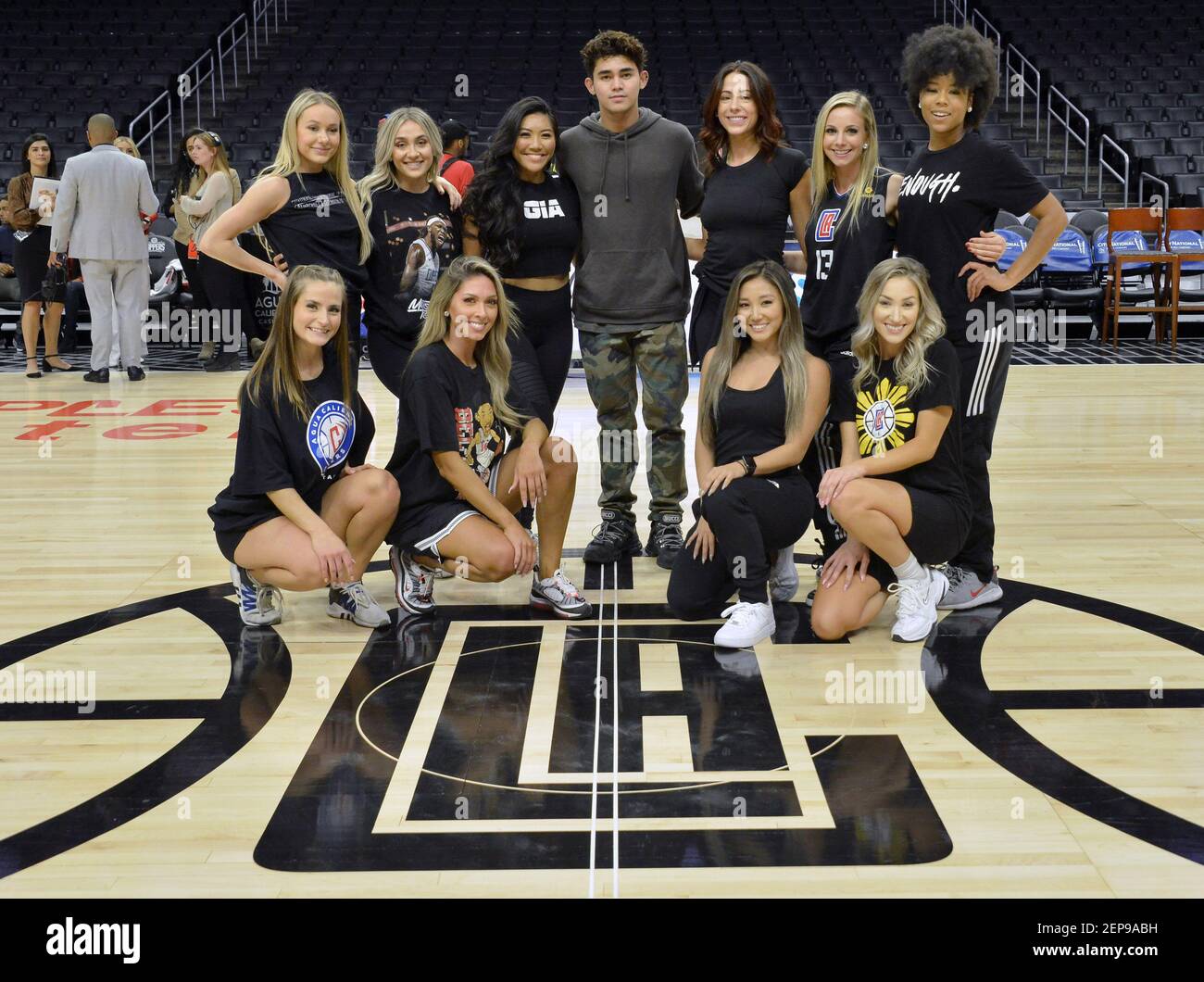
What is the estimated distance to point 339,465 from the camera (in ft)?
10.7

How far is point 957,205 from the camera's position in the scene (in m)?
3.16

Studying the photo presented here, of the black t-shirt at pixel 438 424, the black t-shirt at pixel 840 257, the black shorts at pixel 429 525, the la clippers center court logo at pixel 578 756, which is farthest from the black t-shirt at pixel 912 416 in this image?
the black shorts at pixel 429 525

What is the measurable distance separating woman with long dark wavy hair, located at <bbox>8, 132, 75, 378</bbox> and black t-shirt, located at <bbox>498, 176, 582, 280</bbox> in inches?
204

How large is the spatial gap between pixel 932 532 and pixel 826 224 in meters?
0.83

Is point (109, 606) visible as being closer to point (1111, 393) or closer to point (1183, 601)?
point (1183, 601)

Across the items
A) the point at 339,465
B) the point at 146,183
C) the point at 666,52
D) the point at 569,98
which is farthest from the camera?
the point at 666,52

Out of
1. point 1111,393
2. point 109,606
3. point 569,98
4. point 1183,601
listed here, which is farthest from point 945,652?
point 569,98

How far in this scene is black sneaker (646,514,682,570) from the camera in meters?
3.78

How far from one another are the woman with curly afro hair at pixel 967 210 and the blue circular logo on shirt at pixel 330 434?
1.44 metres

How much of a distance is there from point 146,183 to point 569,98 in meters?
5.93

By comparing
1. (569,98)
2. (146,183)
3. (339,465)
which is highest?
(569,98)

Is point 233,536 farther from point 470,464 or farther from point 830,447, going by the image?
point 830,447

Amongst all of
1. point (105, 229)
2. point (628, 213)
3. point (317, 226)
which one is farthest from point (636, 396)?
point (105, 229)

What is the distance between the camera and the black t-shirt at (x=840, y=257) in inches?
129
